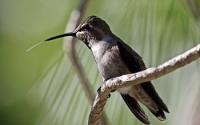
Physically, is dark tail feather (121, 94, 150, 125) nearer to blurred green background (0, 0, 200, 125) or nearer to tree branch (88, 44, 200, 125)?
blurred green background (0, 0, 200, 125)

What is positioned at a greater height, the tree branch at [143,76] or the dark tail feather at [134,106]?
the tree branch at [143,76]

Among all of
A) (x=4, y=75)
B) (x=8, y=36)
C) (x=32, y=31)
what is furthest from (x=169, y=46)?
(x=4, y=75)

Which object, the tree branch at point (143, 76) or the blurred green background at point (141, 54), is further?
the blurred green background at point (141, 54)

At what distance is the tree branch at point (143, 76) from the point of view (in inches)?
64.3

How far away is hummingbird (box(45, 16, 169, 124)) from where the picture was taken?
2605mm

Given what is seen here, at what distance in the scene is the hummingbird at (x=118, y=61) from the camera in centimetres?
261

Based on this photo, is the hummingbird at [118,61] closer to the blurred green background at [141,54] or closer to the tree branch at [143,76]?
the blurred green background at [141,54]

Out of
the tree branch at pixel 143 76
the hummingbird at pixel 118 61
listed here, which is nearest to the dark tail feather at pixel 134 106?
the hummingbird at pixel 118 61

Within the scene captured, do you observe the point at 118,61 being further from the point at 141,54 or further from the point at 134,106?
the point at 134,106

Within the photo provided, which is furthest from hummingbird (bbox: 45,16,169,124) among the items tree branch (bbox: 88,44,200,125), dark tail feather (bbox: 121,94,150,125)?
tree branch (bbox: 88,44,200,125)

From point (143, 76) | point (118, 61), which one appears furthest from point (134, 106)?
point (143, 76)

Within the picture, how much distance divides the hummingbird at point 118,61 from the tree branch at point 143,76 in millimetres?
353

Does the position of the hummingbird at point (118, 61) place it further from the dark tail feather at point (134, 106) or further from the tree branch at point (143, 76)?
the tree branch at point (143, 76)

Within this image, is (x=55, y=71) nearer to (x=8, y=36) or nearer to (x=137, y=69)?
(x=137, y=69)
